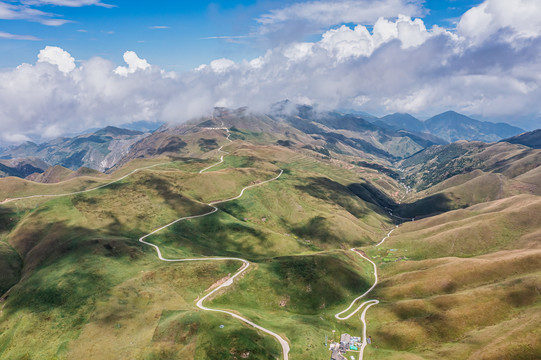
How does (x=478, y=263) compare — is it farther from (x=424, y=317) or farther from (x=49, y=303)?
(x=49, y=303)

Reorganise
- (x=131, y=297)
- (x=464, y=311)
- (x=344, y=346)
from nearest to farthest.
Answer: (x=344, y=346) < (x=464, y=311) < (x=131, y=297)

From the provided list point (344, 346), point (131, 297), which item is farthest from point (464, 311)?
point (131, 297)

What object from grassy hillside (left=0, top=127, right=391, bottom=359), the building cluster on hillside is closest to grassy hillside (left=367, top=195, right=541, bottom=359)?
the building cluster on hillside

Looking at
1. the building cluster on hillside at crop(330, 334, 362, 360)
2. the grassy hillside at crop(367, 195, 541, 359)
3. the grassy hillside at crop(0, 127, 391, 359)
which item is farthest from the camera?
the building cluster on hillside at crop(330, 334, 362, 360)

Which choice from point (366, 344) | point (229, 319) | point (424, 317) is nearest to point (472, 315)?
point (424, 317)

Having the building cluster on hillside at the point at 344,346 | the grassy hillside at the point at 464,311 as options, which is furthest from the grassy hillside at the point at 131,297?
the grassy hillside at the point at 464,311

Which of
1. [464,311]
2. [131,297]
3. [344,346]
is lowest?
[344,346]

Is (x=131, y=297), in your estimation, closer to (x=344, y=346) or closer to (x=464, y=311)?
(x=344, y=346)

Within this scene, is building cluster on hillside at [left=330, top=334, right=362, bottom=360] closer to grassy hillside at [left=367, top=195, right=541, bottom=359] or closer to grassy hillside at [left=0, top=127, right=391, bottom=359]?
grassy hillside at [left=0, top=127, right=391, bottom=359]
